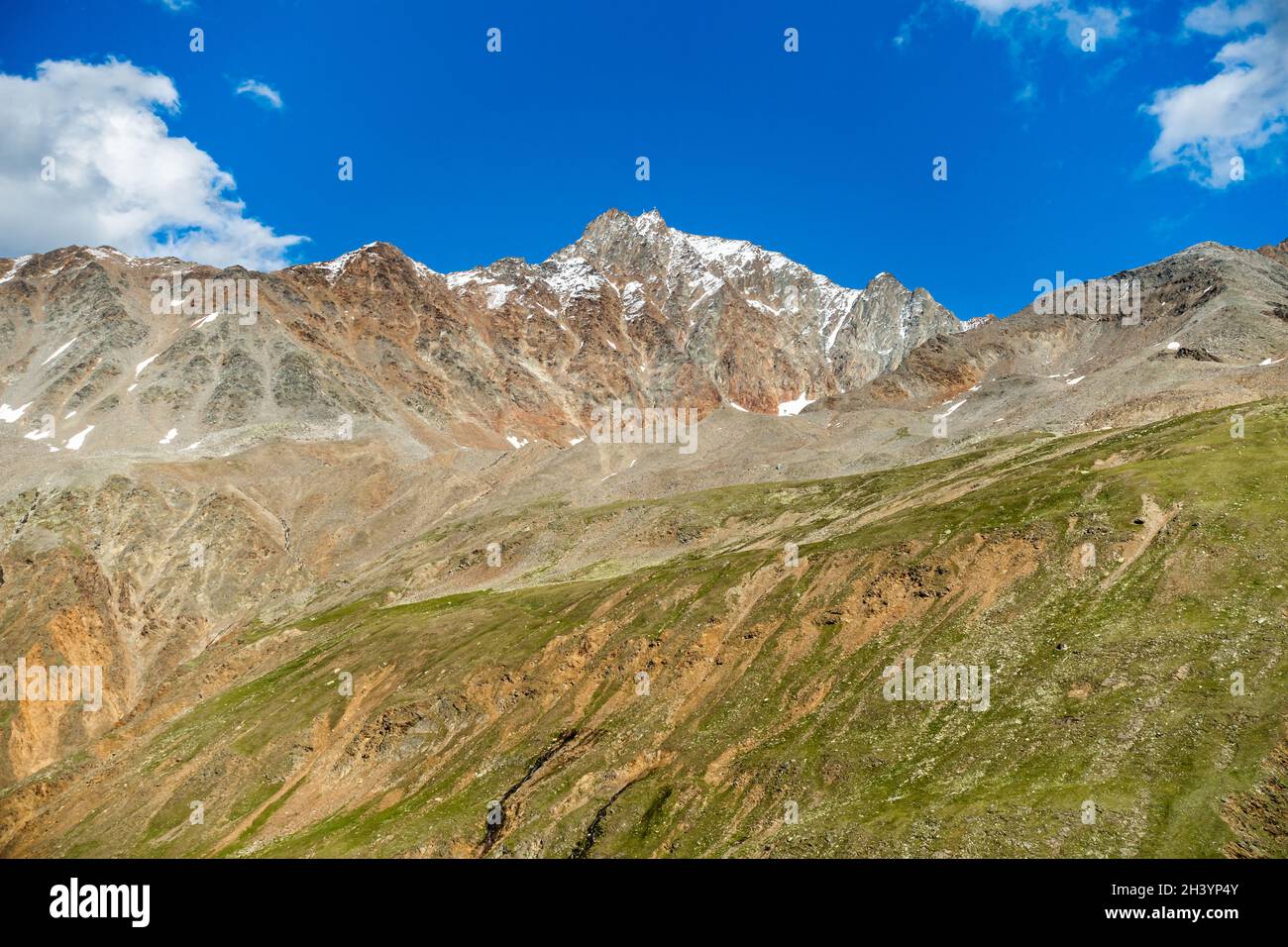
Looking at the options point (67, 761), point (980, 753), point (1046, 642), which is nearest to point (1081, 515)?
point (1046, 642)

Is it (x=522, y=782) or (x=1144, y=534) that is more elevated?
(x=1144, y=534)

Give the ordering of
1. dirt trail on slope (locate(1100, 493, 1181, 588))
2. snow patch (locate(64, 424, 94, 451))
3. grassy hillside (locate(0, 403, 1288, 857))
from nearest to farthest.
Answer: grassy hillside (locate(0, 403, 1288, 857)), dirt trail on slope (locate(1100, 493, 1181, 588)), snow patch (locate(64, 424, 94, 451))

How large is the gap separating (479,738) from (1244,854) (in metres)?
→ 53.6

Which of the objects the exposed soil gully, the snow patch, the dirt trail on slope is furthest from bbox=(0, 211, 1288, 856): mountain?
the snow patch

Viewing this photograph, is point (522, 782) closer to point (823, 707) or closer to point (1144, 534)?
point (823, 707)

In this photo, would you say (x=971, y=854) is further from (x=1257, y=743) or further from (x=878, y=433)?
(x=878, y=433)

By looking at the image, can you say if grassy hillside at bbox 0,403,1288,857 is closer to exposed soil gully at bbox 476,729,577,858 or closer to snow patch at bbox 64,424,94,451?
exposed soil gully at bbox 476,729,577,858

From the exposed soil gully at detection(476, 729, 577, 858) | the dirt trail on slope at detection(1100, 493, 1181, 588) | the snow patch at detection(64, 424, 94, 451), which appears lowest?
the exposed soil gully at detection(476, 729, 577, 858)

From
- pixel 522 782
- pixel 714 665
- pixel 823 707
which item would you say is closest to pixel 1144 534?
pixel 823 707

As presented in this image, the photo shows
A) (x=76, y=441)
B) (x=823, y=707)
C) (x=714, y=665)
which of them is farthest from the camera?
(x=76, y=441)

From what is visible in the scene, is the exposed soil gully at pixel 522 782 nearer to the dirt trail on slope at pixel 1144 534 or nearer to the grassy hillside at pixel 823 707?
the grassy hillside at pixel 823 707

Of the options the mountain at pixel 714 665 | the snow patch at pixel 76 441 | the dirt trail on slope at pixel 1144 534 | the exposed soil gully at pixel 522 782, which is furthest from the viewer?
the snow patch at pixel 76 441

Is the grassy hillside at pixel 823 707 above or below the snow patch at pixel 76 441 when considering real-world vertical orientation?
below

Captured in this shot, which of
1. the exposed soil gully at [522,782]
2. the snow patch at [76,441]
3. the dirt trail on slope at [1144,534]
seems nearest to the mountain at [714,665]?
the dirt trail on slope at [1144,534]
